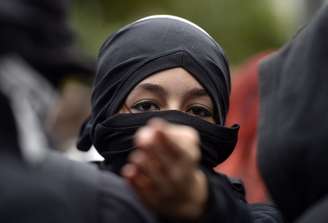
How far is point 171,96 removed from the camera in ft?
14.1

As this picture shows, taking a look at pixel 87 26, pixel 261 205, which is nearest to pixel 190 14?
pixel 87 26

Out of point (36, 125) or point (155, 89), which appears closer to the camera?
point (36, 125)

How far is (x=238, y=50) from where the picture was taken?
19.4 meters

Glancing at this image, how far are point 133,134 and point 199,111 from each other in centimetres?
29

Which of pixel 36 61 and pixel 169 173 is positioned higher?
pixel 36 61

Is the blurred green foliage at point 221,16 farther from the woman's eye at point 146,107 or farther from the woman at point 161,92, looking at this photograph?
the woman's eye at point 146,107

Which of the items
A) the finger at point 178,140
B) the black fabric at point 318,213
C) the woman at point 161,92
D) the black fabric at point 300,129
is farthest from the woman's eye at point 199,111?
the finger at point 178,140

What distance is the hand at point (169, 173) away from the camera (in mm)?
3104

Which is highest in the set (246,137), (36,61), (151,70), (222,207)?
(36,61)

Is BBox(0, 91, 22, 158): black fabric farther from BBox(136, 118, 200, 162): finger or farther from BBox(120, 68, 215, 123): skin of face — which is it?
BBox(120, 68, 215, 123): skin of face

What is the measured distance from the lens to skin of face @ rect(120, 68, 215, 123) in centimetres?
429

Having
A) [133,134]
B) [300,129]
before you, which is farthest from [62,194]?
[133,134]

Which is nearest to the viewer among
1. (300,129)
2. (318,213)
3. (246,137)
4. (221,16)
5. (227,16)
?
(318,213)

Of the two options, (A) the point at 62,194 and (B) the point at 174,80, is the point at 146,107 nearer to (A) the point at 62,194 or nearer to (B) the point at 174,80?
(B) the point at 174,80
